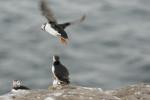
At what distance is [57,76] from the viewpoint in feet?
71.5

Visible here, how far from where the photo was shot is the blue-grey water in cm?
6148

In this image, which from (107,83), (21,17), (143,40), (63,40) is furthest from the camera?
(21,17)

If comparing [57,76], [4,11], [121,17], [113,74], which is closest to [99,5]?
[121,17]

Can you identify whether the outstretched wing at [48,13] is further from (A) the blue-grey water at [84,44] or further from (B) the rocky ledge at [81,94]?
(A) the blue-grey water at [84,44]

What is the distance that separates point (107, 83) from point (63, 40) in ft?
128

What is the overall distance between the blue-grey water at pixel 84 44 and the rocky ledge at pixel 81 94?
36.9 m

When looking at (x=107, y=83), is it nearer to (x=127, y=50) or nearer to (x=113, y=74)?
(x=113, y=74)

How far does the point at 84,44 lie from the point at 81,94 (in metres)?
47.1

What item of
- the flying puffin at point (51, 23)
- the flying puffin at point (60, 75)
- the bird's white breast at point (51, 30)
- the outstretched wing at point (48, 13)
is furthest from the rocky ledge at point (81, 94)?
the outstretched wing at point (48, 13)

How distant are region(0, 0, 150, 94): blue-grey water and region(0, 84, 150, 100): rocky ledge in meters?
36.9

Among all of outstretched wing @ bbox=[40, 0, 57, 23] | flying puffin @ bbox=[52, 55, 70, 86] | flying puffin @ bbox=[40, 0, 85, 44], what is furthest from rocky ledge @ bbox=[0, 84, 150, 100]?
outstretched wing @ bbox=[40, 0, 57, 23]

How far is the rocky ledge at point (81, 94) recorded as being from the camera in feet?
62.8

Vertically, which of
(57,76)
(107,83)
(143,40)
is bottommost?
(57,76)

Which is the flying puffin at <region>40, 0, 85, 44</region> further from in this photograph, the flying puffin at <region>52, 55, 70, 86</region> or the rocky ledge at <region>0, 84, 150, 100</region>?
the rocky ledge at <region>0, 84, 150, 100</region>
